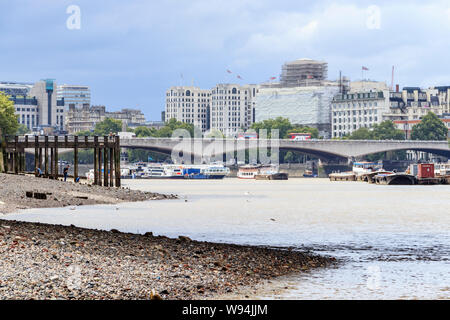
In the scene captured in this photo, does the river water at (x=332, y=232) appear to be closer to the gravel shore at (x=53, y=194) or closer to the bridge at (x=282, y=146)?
the gravel shore at (x=53, y=194)

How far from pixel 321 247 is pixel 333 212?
25.9 metres

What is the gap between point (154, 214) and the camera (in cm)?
4956

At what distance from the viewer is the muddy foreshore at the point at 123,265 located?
19156 millimetres

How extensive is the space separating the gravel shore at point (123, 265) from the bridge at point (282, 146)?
475 feet

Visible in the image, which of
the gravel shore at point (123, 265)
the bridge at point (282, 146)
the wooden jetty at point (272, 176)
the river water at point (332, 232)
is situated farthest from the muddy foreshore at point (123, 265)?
the bridge at point (282, 146)

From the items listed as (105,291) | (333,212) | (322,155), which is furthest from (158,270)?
(322,155)

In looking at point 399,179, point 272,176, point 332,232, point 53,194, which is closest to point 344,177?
point 272,176

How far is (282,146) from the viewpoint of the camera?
17875 centimetres

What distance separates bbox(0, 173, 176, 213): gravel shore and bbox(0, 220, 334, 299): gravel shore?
2000 cm

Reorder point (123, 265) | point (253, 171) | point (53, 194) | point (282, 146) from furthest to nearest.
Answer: point (282, 146)
point (253, 171)
point (53, 194)
point (123, 265)

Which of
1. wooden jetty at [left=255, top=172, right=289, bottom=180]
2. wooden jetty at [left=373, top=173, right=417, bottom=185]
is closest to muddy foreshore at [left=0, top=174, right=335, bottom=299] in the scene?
wooden jetty at [left=373, top=173, right=417, bottom=185]

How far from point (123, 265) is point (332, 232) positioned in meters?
19.8

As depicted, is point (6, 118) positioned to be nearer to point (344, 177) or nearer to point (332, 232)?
point (344, 177)
